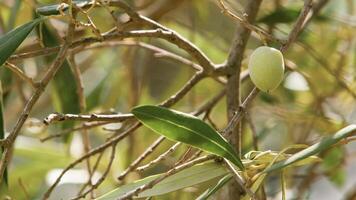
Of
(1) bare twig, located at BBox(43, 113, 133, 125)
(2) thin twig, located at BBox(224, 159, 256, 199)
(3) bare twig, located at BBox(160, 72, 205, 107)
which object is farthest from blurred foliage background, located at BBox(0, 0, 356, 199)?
(2) thin twig, located at BBox(224, 159, 256, 199)

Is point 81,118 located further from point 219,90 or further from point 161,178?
point 219,90

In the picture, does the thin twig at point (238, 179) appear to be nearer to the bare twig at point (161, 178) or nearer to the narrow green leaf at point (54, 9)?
the bare twig at point (161, 178)

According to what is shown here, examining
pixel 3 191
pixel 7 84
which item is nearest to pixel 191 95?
pixel 7 84

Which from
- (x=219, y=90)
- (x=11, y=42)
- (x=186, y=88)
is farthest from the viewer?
(x=219, y=90)

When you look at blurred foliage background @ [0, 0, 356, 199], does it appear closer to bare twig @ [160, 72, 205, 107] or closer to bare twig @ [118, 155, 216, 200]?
bare twig @ [160, 72, 205, 107]

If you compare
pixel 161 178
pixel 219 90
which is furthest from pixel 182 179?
pixel 219 90

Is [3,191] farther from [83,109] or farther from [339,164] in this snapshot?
[339,164]
